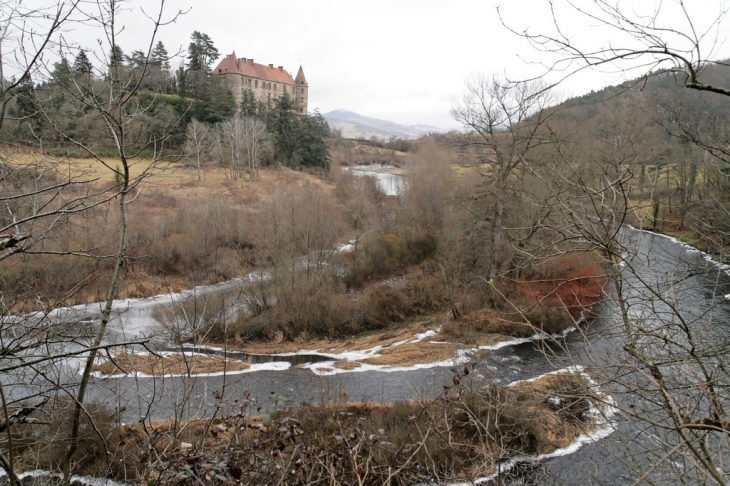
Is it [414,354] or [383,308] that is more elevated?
[383,308]


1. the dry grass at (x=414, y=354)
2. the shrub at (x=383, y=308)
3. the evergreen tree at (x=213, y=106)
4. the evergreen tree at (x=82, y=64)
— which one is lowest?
the dry grass at (x=414, y=354)

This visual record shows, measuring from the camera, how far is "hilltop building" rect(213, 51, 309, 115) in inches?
2249

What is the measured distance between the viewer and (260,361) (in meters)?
16.2

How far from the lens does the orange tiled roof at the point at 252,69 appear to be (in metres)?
57.7

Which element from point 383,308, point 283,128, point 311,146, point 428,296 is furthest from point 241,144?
point 428,296

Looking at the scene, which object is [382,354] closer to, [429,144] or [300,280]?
[300,280]

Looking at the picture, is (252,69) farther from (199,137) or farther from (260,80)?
(199,137)

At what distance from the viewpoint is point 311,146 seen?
43031 millimetres

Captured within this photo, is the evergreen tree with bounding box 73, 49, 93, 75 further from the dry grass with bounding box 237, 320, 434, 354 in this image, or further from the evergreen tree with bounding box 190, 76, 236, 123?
the evergreen tree with bounding box 190, 76, 236, 123

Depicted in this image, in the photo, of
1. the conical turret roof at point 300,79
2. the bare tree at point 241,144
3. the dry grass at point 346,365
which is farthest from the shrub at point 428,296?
the conical turret roof at point 300,79

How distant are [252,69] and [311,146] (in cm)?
2560

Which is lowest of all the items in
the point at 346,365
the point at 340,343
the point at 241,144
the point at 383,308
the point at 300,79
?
the point at 340,343

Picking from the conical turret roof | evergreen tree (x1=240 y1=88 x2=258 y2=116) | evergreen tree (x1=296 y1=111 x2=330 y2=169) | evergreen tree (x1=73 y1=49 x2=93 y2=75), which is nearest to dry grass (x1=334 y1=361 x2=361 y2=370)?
evergreen tree (x1=73 y1=49 x2=93 y2=75)

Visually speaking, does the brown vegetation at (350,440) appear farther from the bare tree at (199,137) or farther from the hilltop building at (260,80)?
the hilltop building at (260,80)
